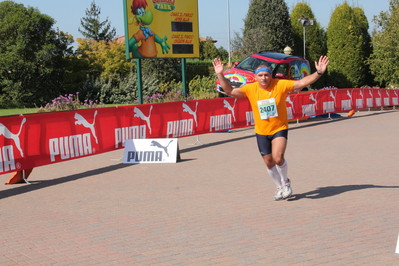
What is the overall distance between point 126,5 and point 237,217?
15.0 m

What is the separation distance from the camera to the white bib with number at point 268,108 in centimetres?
782

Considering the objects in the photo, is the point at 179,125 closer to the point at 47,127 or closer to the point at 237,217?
the point at 47,127

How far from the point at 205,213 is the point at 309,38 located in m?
44.6

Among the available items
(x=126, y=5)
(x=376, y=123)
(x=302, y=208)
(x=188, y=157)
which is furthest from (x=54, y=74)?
(x=302, y=208)

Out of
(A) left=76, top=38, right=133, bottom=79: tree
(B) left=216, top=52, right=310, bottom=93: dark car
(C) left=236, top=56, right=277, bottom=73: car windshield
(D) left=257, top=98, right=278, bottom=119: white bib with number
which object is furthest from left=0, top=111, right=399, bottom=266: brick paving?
(A) left=76, top=38, right=133, bottom=79: tree

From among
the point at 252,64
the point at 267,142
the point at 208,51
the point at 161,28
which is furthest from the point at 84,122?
the point at 208,51

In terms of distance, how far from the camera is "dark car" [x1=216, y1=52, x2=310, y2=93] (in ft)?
73.9

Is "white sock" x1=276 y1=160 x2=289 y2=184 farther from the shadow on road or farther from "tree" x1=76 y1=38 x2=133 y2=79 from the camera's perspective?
"tree" x1=76 y1=38 x2=133 y2=79

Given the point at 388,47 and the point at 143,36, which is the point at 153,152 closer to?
the point at 143,36

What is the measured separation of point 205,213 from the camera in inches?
288

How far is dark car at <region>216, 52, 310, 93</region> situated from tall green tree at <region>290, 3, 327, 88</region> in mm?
25528

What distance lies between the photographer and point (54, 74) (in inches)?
1752

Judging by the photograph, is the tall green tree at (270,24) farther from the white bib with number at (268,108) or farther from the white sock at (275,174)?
the white bib with number at (268,108)

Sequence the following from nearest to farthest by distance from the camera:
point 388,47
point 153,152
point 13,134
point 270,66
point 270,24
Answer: point 13,134
point 153,152
point 270,66
point 388,47
point 270,24
